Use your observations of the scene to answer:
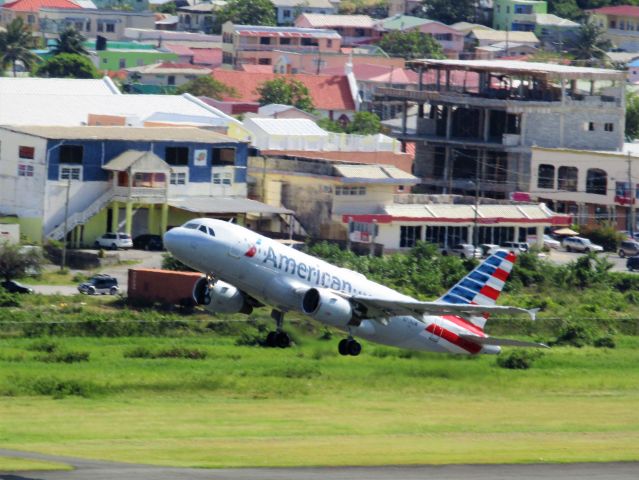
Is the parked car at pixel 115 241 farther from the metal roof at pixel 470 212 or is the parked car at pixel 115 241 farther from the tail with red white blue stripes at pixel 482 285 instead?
the tail with red white blue stripes at pixel 482 285

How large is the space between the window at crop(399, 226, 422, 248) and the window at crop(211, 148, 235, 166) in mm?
13971

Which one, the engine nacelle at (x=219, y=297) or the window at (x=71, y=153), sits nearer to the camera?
the engine nacelle at (x=219, y=297)

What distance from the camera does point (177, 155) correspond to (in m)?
140

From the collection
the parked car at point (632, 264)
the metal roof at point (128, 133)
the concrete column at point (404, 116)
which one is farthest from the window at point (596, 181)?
the metal roof at point (128, 133)

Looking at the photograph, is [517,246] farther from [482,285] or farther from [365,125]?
[482,285]

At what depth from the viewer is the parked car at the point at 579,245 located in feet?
482

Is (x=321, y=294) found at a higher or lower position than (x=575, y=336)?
higher

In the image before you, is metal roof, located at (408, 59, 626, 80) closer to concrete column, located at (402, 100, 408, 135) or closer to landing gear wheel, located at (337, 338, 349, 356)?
concrete column, located at (402, 100, 408, 135)

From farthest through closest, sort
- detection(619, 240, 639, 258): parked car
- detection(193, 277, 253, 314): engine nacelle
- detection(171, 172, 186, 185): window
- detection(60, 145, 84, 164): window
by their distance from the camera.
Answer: detection(619, 240, 639, 258): parked car
detection(171, 172, 186, 185): window
detection(60, 145, 84, 164): window
detection(193, 277, 253, 314): engine nacelle

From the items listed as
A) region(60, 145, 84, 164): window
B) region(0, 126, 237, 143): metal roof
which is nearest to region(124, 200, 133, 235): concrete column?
region(60, 145, 84, 164): window

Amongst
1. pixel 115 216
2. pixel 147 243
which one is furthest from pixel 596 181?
pixel 115 216

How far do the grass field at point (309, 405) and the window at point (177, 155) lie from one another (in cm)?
3849

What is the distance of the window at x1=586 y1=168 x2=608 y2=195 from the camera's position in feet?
527

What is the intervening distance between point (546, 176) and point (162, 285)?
62571 mm
